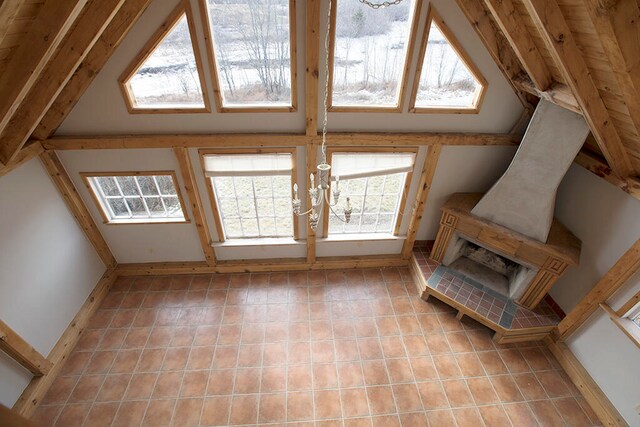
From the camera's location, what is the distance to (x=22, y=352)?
313 centimetres

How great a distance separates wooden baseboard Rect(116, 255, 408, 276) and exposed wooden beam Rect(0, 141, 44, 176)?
1916 millimetres

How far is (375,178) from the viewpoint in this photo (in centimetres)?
425

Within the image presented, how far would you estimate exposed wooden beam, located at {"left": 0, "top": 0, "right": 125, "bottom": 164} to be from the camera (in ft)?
7.81

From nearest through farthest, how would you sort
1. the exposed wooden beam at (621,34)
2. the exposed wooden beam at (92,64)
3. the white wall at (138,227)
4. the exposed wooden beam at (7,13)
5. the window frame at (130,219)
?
1. the exposed wooden beam at (7,13)
2. the exposed wooden beam at (621,34)
3. the exposed wooden beam at (92,64)
4. the white wall at (138,227)
5. the window frame at (130,219)

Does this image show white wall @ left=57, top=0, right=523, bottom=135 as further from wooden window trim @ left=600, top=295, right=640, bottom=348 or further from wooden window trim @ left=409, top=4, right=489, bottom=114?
wooden window trim @ left=600, top=295, right=640, bottom=348

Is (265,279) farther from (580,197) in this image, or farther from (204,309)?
(580,197)

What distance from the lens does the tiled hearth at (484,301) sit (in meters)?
3.87

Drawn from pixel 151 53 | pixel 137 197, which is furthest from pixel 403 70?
pixel 137 197

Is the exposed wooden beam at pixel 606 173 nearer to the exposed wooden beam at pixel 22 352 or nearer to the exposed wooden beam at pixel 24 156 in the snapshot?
the exposed wooden beam at pixel 24 156

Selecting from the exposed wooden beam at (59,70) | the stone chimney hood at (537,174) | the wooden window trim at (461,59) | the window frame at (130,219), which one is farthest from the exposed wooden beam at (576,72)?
the window frame at (130,219)

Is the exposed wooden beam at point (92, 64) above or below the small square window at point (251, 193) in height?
above

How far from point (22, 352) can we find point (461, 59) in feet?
17.4

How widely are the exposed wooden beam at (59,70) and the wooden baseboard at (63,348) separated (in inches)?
80.8

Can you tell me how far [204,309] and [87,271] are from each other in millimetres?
1593
